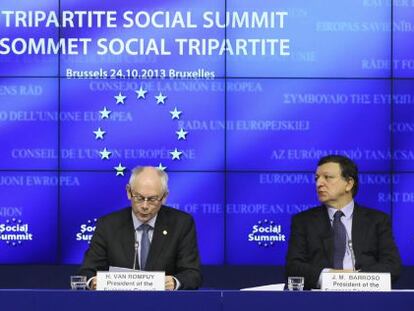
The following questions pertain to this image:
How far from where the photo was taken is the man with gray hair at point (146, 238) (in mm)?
4332

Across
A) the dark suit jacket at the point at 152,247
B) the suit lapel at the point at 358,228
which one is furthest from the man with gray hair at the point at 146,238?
the suit lapel at the point at 358,228

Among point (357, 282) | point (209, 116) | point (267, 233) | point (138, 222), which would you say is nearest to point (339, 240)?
point (357, 282)

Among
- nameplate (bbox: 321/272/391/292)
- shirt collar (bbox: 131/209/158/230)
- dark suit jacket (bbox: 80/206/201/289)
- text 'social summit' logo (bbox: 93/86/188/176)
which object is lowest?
nameplate (bbox: 321/272/391/292)

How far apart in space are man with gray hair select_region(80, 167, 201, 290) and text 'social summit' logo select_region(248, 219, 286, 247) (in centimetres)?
185

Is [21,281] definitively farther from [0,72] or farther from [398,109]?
[398,109]

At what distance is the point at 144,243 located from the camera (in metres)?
4.41

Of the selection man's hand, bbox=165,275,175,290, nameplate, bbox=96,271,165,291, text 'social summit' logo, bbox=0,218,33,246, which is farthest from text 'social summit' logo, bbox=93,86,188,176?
nameplate, bbox=96,271,165,291

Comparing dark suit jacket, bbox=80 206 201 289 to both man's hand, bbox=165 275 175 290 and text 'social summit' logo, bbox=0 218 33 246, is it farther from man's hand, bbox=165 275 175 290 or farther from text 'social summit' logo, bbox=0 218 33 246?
text 'social summit' logo, bbox=0 218 33 246

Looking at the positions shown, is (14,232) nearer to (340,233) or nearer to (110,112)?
(110,112)

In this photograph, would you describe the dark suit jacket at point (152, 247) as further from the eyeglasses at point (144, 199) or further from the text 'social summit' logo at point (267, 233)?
the text 'social summit' logo at point (267, 233)

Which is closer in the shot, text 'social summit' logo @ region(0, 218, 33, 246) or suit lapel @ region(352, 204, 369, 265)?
suit lapel @ region(352, 204, 369, 265)

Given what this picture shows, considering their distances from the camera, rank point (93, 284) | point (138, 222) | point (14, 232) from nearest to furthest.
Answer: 1. point (93, 284)
2. point (138, 222)
3. point (14, 232)

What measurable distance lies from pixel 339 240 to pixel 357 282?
83 cm

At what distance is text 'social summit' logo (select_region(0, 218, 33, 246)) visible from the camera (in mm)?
6242
